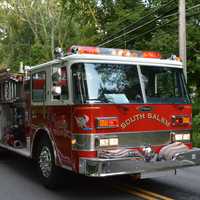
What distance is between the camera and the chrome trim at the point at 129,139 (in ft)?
22.6

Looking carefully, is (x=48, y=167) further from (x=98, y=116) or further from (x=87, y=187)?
(x=98, y=116)

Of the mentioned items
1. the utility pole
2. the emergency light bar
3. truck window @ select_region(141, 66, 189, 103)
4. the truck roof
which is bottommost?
truck window @ select_region(141, 66, 189, 103)

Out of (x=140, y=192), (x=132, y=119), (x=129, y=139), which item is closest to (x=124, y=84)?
(x=132, y=119)

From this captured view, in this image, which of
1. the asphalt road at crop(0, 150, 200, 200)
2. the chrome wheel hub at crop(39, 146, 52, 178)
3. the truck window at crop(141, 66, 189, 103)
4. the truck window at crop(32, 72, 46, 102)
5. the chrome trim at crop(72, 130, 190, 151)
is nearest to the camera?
the chrome trim at crop(72, 130, 190, 151)

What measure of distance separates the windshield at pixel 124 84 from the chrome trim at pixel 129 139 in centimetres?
56

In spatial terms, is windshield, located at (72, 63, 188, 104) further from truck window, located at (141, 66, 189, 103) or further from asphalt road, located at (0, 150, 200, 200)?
asphalt road, located at (0, 150, 200, 200)

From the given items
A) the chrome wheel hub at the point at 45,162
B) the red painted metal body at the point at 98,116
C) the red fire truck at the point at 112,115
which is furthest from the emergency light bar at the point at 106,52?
the chrome wheel hub at the point at 45,162

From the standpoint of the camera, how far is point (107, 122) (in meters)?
7.02

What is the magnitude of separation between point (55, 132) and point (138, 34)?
1470cm

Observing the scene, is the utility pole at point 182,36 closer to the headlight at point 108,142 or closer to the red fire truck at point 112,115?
the red fire truck at point 112,115

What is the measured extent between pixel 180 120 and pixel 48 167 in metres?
2.60

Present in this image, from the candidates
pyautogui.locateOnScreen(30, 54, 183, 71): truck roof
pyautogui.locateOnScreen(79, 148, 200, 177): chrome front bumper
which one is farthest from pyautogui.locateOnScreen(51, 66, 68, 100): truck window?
pyautogui.locateOnScreen(79, 148, 200, 177): chrome front bumper

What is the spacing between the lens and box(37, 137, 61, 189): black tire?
7.83m

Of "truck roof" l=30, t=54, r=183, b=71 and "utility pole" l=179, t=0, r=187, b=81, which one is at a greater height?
"utility pole" l=179, t=0, r=187, b=81
